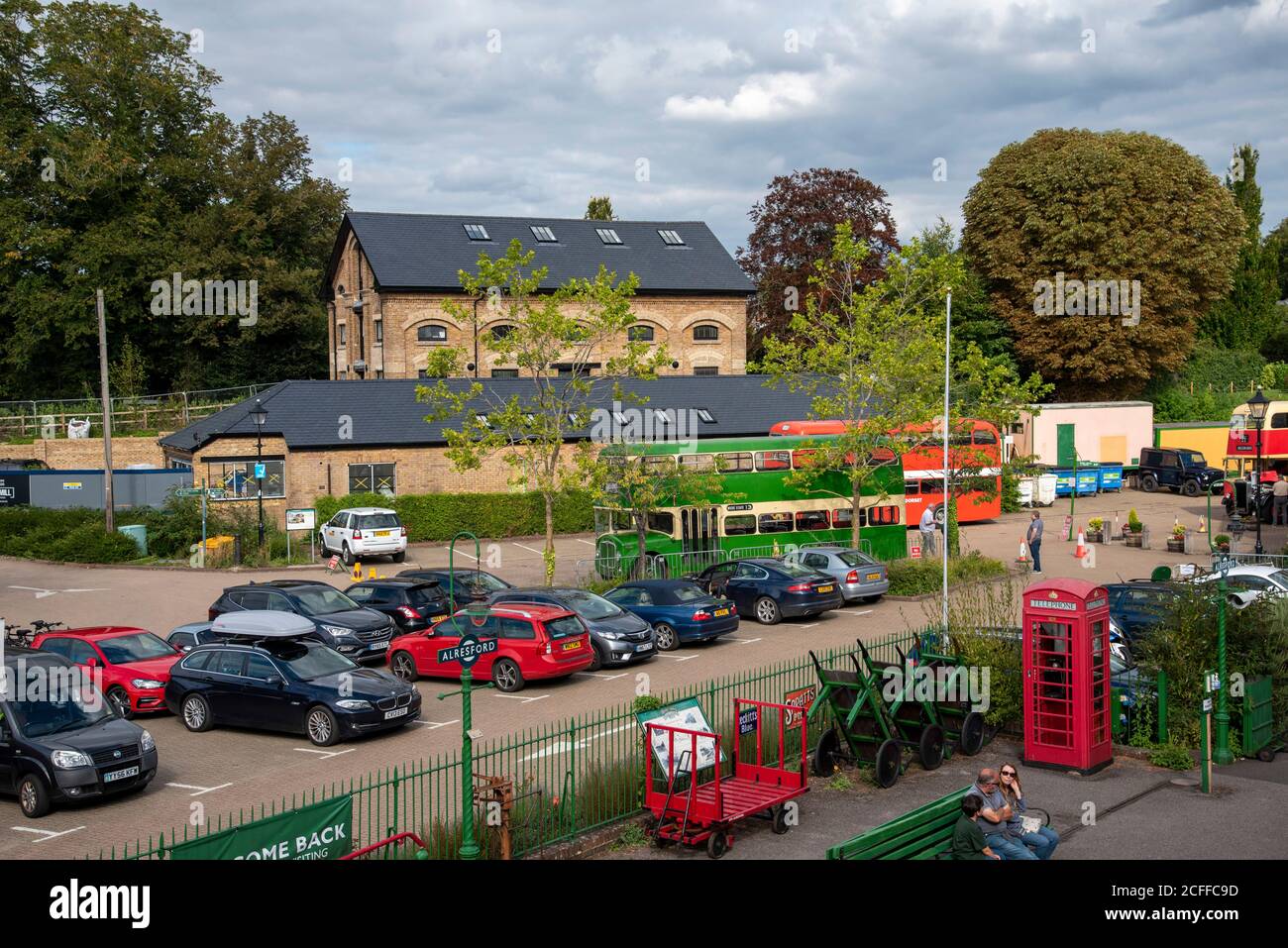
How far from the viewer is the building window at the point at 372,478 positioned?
45.5 meters

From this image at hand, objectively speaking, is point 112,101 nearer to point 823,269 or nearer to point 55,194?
point 55,194

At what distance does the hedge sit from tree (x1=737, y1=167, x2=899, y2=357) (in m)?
27.4

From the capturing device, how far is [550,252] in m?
62.3

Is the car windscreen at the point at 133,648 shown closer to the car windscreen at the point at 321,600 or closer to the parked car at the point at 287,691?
the parked car at the point at 287,691

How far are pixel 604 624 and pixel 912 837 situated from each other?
1292 cm

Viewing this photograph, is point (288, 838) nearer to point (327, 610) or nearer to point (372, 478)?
point (327, 610)

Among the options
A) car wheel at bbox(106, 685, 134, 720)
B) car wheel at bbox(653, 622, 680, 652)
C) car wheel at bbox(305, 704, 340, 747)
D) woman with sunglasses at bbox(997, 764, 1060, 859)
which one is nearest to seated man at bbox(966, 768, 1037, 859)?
woman with sunglasses at bbox(997, 764, 1060, 859)

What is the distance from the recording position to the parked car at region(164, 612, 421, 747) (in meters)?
19.0

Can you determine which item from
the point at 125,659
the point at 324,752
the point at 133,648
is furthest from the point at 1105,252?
the point at 324,752

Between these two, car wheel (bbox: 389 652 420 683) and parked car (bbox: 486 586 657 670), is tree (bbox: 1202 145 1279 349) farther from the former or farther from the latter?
car wheel (bbox: 389 652 420 683)

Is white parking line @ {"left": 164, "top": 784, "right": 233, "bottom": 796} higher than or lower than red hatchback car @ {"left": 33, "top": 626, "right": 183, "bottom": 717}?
lower

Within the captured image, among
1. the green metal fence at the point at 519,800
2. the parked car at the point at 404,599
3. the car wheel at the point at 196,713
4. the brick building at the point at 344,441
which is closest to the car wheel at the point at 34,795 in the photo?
the green metal fence at the point at 519,800

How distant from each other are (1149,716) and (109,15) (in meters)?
63.3

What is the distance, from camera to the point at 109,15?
63125 millimetres
